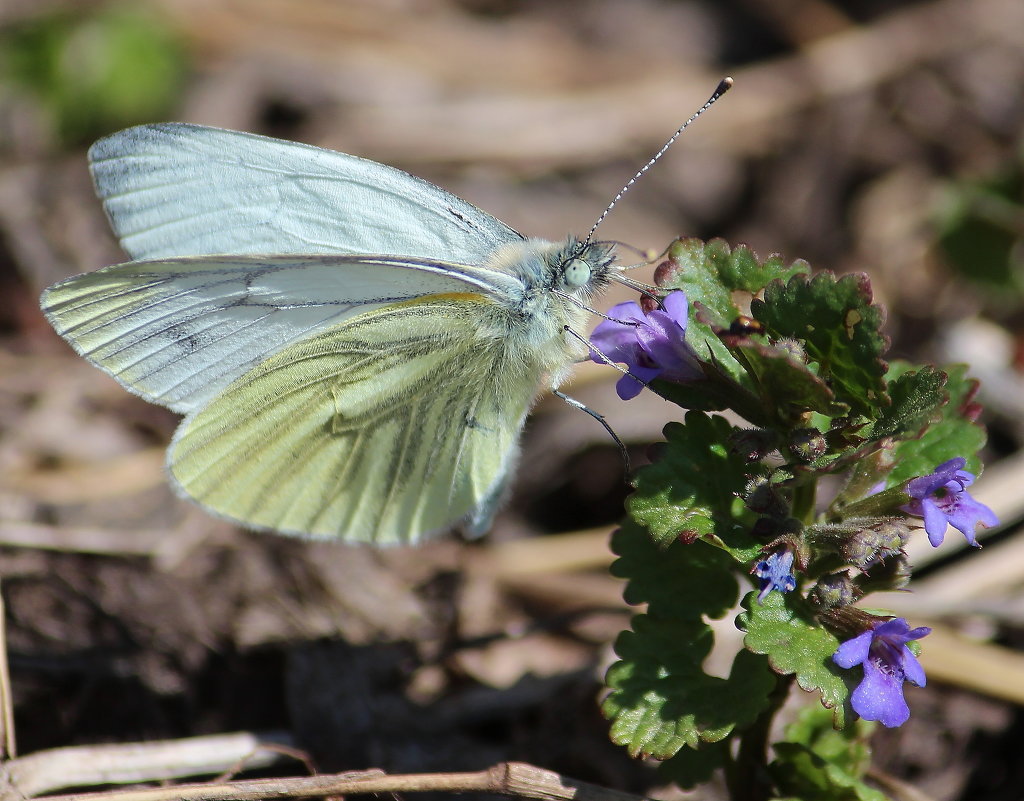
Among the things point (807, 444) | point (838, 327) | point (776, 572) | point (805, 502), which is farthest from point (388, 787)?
point (838, 327)

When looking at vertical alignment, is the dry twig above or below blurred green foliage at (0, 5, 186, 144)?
below

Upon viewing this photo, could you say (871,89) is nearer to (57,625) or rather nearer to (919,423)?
(919,423)

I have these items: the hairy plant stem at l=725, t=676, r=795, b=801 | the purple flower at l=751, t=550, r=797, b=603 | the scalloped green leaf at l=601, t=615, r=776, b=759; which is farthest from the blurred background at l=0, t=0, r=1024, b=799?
the purple flower at l=751, t=550, r=797, b=603

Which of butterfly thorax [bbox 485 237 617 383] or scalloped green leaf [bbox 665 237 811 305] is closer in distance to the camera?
scalloped green leaf [bbox 665 237 811 305]

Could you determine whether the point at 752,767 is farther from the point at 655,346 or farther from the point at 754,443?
the point at 655,346

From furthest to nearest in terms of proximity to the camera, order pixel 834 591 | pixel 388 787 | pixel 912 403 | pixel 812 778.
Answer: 1. pixel 388 787
2. pixel 812 778
3. pixel 834 591
4. pixel 912 403

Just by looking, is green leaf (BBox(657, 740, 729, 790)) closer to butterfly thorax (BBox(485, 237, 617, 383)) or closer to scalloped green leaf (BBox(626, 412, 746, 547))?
scalloped green leaf (BBox(626, 412, 746, 547))

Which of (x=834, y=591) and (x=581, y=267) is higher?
(x=581, y=267)
